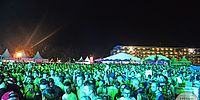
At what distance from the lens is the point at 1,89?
Result: 660cm

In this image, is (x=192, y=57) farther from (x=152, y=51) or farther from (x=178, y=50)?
(x=152, y=51)

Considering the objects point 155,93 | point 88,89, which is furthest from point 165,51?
point 88,89

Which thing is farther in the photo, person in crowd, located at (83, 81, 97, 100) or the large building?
the large building

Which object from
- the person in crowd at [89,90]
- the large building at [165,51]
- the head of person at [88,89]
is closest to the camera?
the person in crowd at [89,90]

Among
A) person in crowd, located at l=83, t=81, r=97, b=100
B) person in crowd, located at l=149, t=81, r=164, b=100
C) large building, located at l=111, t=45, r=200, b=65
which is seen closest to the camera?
person in crowd, located at l=83, t=81, r=97, b=100

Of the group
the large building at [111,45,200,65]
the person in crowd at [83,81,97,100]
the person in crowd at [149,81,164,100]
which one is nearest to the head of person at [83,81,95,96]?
the person in crowd at [83,81,97,100]

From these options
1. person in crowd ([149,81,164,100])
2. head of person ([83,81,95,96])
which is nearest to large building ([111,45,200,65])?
person in crowd ([149,81,164,100])

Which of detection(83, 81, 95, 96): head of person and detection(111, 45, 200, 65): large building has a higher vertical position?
detection(111, 45, 200, 65): large building

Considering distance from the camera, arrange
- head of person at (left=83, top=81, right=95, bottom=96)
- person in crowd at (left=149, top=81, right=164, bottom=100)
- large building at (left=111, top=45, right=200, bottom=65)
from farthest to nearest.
→ large building at (left=111, top=45, right=200, bottom=65) → person in crowd at (left=149, top=81, right=164, bottom=100) → head of person at (left=83, top=81, right=95, bottom=96)

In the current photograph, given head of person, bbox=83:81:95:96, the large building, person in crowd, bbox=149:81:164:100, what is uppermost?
the large building

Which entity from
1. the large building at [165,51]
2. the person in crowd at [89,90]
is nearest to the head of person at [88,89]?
the person in crowd at [89,90]

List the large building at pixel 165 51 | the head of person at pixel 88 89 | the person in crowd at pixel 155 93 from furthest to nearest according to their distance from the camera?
1. the large building at pixel 165 51
2. the person in crowd at pixel 155 93
3. the head of person at pixel 88 89

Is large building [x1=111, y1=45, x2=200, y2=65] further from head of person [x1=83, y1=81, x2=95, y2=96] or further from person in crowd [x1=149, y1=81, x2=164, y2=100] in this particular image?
head of person [x1=83, y1=81, x2=95, y2=96]

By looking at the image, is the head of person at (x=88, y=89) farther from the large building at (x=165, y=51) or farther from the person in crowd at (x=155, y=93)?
the large building at (x=165, y=51)
